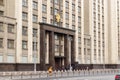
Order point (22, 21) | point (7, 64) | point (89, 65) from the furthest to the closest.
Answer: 1. point (89, 65)
2. point (22, 21)
3. point (7, 64)

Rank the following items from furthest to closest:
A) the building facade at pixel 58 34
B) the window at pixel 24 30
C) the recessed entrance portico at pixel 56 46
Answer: the recessed entrance portico at pixel 56 46
the window at pixel 24 30
the building facade at pixel 58 34

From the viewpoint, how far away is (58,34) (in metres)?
87.6

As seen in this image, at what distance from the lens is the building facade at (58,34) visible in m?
70.0

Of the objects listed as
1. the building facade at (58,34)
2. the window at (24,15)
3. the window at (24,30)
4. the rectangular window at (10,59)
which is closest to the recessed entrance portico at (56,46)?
the building facade at (58,34)

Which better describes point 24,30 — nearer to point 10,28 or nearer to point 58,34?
point 10,28

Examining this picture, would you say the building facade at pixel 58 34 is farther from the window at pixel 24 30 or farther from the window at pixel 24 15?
the window at pixel 24 15

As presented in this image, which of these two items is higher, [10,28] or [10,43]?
[10,28]

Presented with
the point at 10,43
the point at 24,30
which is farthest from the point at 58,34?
the point at 10,43

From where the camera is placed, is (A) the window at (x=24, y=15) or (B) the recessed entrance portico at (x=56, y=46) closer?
(A) the window at (x=24, y=15)

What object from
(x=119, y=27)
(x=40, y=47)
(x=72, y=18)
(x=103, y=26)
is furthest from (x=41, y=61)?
(x=119, y=27)

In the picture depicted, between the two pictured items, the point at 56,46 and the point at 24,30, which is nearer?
the point at 24,30

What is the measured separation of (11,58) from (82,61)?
3447 cm

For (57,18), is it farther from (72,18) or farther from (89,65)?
(89,65)

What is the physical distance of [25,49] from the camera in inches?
2884
